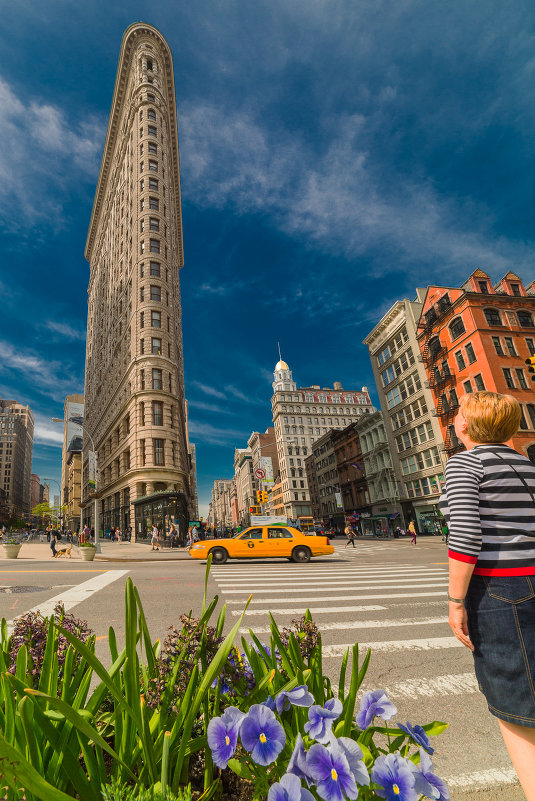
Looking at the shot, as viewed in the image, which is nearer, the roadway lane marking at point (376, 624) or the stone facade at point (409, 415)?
the roadway lane marking at point (376, 624)

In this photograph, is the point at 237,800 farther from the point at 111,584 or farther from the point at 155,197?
the point at 155,197

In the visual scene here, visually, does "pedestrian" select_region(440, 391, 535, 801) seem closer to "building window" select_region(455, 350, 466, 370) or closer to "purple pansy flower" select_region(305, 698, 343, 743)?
"purple pansy flower" select_region(305, 698, 343, 743)

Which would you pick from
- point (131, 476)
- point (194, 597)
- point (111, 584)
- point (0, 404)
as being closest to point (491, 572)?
point (194, 597)

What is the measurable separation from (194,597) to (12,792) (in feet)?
27.7

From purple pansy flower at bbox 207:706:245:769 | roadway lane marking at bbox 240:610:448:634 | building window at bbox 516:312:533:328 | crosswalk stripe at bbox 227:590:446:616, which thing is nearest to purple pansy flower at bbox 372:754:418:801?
purple pansy flower at bbox 207:706:245:769

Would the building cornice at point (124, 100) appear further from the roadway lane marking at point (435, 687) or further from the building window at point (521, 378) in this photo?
the roadway lane marking at point (435, 687)

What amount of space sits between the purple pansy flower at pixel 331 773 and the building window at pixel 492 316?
138 feet

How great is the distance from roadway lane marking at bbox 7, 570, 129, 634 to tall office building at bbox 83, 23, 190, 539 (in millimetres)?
19625

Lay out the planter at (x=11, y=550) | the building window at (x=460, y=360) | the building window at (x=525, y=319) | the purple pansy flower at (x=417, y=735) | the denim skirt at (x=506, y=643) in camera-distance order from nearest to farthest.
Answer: the purple pansy flower at (x=417, y=735)
the denim skirt at (x=506, y=643)
the planter at (x=11, y=550)
the building window at (x=525, y=319)
the building window at (x=460, y=360)

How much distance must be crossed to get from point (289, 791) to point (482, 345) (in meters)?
40.1

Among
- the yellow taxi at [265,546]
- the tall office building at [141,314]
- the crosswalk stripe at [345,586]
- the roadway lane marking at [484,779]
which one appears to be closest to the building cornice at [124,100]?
the tall office building at [141,314]

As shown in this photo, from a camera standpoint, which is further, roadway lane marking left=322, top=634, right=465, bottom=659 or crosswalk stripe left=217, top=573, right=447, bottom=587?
crosswalk stripe left=217, top=573, right=447, bottom=587

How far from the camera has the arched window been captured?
127 ft

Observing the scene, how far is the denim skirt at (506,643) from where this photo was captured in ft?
6.87
